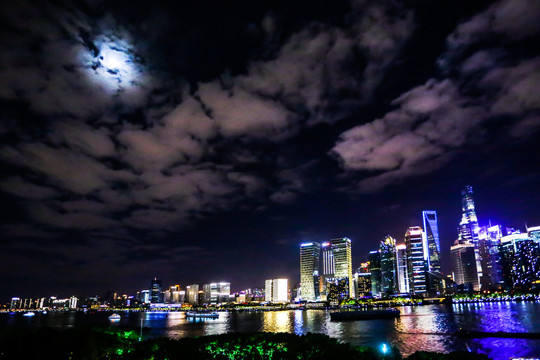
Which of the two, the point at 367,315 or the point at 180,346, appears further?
the point at 367,315

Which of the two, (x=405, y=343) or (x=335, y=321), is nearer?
(x=405, y=343)

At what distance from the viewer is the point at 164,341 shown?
99.6 ft

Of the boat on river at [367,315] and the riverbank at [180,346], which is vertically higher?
the riverbank at [180,346]

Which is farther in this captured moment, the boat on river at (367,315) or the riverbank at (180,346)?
the boat on river at (367,315)

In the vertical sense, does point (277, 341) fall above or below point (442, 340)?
above

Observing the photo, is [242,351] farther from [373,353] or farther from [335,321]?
[335,321]

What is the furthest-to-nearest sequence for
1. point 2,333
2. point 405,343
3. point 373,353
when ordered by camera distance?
point 405,343 → point 2,333 → point 373,353

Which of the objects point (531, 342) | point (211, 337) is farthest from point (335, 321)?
point (211, 337)

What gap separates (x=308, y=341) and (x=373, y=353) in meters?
5.52

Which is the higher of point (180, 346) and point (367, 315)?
point (180, 346)

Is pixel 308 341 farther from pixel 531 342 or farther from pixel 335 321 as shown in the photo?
pixel 335 321

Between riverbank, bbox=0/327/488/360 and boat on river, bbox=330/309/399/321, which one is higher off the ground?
riverbank, bbox=0/327/488/360

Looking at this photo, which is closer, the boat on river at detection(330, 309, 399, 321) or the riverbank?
the riverbank

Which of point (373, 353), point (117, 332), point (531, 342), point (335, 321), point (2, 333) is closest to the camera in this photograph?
point (373, 353)
